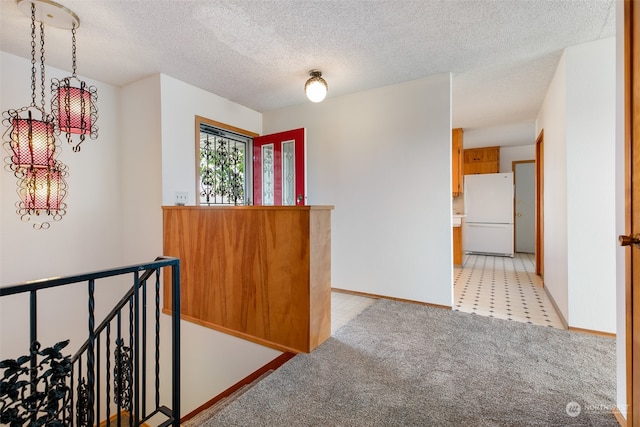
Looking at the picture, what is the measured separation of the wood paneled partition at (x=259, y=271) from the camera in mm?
2107

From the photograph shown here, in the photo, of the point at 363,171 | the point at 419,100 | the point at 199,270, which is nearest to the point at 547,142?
the point at 419,100

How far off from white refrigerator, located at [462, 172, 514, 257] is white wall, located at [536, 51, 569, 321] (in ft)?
8.82

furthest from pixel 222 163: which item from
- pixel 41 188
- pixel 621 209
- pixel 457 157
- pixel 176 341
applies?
pixel 457 157

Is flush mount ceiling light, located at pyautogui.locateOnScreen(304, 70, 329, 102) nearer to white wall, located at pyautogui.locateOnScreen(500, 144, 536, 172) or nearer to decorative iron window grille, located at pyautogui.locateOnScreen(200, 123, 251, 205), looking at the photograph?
A: decorative iron window grille, located at pyautogui.locateOnScreen(200, 123, 251, 205)

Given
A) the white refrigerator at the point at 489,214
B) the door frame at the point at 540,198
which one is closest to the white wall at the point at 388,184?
the door frame at the point at 540,198

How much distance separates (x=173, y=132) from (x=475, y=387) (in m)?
3.46

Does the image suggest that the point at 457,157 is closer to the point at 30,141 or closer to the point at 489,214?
the point at 489,214

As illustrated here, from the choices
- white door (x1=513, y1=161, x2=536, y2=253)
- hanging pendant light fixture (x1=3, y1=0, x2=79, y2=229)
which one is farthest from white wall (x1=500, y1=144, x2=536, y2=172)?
hanging pendant light fixture (x1=3, y1=0, x2=79, y2=229)

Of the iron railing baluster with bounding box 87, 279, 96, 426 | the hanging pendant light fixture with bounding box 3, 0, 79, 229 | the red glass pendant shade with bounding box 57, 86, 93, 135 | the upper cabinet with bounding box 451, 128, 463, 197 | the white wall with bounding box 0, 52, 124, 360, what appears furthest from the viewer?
the upper cabinet with bounding box 451, 128, 463, 197

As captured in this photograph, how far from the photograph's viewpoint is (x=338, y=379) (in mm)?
1756

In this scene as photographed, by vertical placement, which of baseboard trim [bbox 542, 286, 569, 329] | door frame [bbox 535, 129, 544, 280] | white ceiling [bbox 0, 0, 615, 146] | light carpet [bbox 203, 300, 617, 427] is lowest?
light carpet [bbox 203, 300, 617, 427]

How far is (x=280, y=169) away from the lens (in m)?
3.91

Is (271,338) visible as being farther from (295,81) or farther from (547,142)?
(547,142)

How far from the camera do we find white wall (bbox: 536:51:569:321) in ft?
8.30
